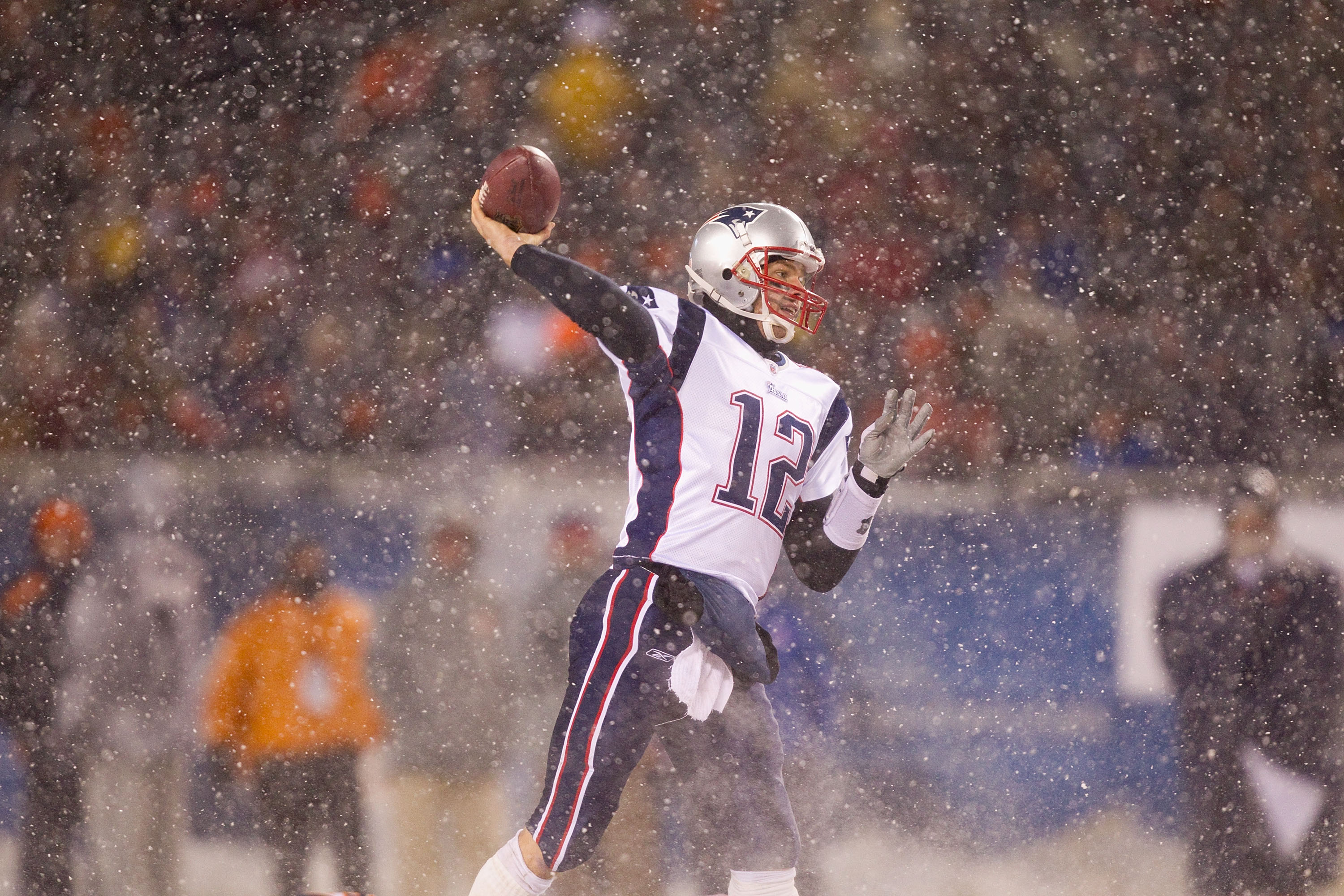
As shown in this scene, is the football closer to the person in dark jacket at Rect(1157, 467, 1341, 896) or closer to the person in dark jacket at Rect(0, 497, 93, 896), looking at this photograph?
the person in dark jacket at Rect(0, 497, 93, 896)

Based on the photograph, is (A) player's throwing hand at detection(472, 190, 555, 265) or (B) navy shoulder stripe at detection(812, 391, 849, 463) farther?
(B) navy shoulder stripe at detection(812, 391, 849, 463)

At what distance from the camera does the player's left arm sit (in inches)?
79.2

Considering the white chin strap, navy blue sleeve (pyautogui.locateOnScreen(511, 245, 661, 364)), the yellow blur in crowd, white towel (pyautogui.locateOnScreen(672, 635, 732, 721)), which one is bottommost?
white towel (pyautogui.locateOnScreen(672, 635, 732, 721))

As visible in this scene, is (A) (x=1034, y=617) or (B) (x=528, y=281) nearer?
(B) (x=528, y=281)

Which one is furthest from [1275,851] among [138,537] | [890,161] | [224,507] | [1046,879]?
[138,537]

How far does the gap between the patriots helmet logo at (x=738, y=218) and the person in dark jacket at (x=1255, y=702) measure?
3.63ft

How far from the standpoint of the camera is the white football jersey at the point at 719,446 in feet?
6.59

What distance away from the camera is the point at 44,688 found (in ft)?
7.50

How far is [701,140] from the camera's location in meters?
2.04

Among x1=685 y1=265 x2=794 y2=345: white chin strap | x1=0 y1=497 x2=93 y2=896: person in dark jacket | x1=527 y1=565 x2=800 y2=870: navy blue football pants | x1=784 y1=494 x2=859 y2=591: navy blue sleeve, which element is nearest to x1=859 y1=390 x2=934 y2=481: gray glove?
x1=784 y1=494 x2=859 y2=591: navy blue sleeve

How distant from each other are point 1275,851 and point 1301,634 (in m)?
0.47

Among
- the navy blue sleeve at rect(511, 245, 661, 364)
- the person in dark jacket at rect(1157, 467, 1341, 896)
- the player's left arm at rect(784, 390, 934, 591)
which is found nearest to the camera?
the navy blue sleeve at rect(511, 245, 661, 364)

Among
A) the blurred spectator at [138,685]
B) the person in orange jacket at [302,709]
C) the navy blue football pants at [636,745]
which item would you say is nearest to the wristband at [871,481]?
the navy blue football pants at [636,745]

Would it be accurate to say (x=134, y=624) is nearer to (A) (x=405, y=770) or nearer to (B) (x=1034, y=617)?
(A) (x=405, y=770)
